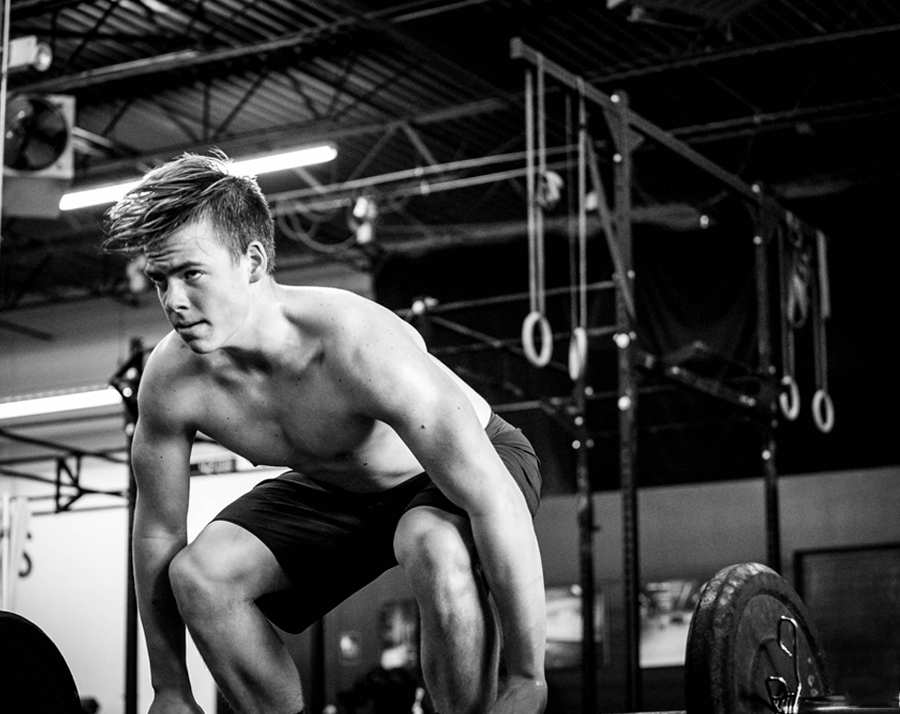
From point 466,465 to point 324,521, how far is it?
1.34 feet

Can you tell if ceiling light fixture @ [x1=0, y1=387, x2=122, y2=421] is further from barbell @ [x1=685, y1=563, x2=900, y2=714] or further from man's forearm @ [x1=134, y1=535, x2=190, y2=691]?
barbell @ [x1=685, y1=563, x2=900, y2=714]

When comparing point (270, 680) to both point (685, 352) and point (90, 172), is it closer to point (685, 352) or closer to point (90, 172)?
point (685, 352)

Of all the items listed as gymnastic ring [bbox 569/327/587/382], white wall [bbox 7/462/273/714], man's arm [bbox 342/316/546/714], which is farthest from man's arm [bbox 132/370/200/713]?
white wall [bbox 7/462/273/714]

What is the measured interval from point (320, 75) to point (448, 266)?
10.3ft

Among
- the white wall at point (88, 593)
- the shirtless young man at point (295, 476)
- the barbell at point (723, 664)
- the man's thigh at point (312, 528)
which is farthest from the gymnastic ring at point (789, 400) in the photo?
the white wall at point (88, 593)

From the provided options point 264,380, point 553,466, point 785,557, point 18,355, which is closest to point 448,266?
point 553,466

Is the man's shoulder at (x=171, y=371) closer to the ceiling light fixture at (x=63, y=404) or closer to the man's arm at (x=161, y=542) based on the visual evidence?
the man's arm at (x=161, y=542)

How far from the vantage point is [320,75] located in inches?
391

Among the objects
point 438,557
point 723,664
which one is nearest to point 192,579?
point 438,557

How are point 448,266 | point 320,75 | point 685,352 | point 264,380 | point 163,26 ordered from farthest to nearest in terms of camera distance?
1. point 448,266
2. point 320,75
3. point 163,26
4. point 685,352
5. point 264,380

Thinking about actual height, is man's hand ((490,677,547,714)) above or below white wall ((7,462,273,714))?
above

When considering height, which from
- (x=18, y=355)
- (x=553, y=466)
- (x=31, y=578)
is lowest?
(x=31, y=578)

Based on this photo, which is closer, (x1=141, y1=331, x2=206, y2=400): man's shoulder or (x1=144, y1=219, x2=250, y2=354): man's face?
(x1=144, y1=219, x2=250, y2=354): man's face

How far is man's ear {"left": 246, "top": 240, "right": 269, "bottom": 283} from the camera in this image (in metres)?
2.21
